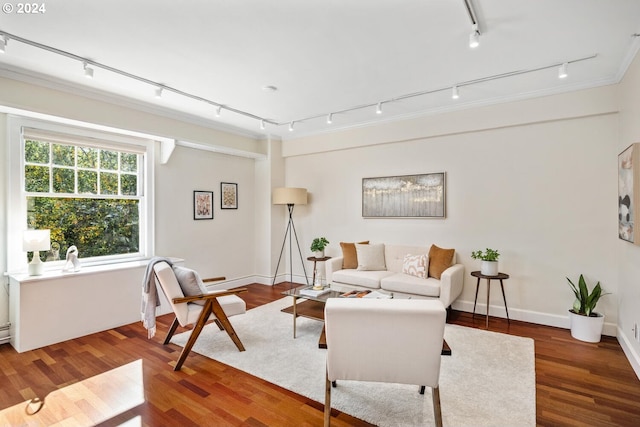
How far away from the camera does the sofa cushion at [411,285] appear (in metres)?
3.88

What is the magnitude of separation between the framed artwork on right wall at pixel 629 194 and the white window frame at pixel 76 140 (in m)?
5.24

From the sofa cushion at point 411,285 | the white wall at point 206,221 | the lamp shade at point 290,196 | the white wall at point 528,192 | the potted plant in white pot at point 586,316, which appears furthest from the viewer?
the lamp shade at point 290,196

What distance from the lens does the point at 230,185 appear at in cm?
559

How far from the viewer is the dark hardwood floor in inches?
84.5

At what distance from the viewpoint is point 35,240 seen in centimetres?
322

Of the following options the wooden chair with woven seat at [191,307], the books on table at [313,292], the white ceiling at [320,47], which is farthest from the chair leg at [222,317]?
the white ceiling at [320,47]

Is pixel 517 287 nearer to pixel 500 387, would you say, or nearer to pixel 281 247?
pixel 500 387

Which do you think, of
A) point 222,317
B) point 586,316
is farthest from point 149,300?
point 586,316

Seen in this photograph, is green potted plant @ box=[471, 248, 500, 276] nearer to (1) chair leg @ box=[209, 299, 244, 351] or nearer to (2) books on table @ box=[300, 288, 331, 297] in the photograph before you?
(2) books on table @ box=[300, 288, 331, 297]

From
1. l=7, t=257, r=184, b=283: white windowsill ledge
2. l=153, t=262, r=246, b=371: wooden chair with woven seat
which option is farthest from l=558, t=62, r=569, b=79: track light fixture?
l=7, t=257, r=184, b=283: white windowsill ledge

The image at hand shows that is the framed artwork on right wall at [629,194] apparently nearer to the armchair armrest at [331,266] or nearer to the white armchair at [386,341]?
the white armchair at [386,341]

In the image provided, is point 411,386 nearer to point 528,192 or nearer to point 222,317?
point 222,317

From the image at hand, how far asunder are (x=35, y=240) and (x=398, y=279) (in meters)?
4.03

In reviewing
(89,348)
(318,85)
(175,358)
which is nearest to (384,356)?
(175,358)
